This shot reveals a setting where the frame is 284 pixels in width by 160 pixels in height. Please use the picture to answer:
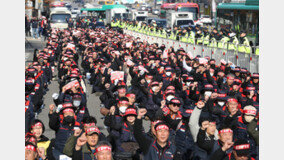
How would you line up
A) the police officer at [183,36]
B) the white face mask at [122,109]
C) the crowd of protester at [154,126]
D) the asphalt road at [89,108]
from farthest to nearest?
the police officer at [183,36] < the asphalt road at [89,108] < the white face mask at [122,109] < the crowd of protester at [154,126]

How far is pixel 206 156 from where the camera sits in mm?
6770

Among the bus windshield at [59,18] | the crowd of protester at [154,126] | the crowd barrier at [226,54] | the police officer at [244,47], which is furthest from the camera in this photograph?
the bus windshield at [59,18]

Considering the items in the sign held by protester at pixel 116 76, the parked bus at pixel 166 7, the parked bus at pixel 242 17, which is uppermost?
the parked bus at pixel 166 7

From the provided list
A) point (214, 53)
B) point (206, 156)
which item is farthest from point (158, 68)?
point (206, 156)

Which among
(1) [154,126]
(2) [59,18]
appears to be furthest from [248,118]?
(2) [59,18]

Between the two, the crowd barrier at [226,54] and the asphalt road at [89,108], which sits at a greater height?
the crowd barrier at [226,54]

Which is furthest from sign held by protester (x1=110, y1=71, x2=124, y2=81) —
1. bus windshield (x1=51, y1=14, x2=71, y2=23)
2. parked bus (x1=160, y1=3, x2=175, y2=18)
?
parked bus (x1=160, y1=3, x2=175, y2=18)

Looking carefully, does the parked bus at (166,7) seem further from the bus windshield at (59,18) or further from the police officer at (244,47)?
the police officer at (244,47)

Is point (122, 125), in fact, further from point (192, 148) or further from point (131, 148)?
point (192, 148)

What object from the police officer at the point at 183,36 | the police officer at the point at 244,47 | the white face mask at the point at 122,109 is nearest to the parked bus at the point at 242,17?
the police officer at the point at 183,36

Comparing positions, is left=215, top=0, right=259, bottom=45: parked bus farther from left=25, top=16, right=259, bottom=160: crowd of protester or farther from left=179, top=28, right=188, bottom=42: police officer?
left=25, top=16, right=259, bottom=160: crowd of protester

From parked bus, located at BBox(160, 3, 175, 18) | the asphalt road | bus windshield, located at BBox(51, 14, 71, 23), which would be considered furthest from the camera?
parked bus, located at BBox(160, 3, 175, 18)

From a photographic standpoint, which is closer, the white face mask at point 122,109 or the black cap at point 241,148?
the black cap at point 241,148

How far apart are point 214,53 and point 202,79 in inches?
320
